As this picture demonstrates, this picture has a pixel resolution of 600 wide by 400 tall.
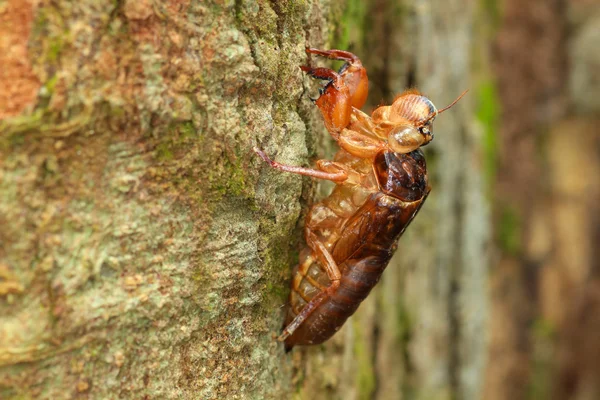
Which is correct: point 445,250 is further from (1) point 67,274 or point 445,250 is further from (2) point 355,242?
(1) point 67,274

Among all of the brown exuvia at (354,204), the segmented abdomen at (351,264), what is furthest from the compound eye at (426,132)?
the segmented abdomen at (351,264)

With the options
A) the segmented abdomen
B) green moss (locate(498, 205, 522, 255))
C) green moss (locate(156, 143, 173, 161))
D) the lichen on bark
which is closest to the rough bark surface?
the segmented abdomen

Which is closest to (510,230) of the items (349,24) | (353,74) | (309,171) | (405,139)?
(349,24)

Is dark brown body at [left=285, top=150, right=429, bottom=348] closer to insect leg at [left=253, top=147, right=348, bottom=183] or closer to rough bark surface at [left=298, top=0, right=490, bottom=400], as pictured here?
insect leg at [left=253, top=147, right=348, bottom=183]

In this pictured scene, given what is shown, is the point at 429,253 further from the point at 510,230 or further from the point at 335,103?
the point at 510,230

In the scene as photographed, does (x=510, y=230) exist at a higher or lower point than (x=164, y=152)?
lower

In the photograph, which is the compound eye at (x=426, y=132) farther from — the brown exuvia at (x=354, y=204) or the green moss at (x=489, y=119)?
the green moss at (x=489, y=119)

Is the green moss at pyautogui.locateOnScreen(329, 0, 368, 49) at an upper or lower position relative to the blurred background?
upper
